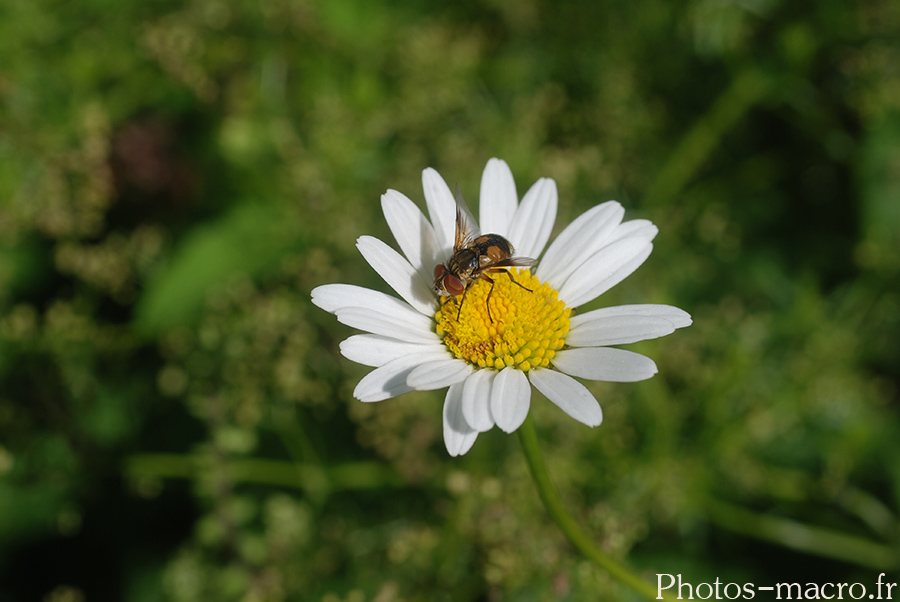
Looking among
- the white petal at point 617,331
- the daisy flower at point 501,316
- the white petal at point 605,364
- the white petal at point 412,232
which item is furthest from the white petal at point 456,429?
the white petal at point 412,232

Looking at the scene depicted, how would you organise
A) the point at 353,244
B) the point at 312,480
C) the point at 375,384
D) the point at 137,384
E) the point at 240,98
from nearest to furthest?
the point at 375,384
the point at 312,480
the point at 353,244
the point at 137,384
the point at 240,98

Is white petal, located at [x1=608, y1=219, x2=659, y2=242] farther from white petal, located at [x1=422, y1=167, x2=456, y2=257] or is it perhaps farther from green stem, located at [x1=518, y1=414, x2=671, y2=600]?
green stem, located at [x1=518, y1=414, x2=671, y2=600]

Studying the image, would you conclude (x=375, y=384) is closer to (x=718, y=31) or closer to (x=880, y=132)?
(x=718, y=31)

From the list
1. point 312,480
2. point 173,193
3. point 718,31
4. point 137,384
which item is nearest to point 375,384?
point 312,480

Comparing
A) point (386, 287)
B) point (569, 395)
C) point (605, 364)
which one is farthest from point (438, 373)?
point (386, 287)

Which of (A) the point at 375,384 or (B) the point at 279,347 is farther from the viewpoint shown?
(B) the point at 279,347

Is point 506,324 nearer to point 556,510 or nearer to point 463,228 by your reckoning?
point 463,228
